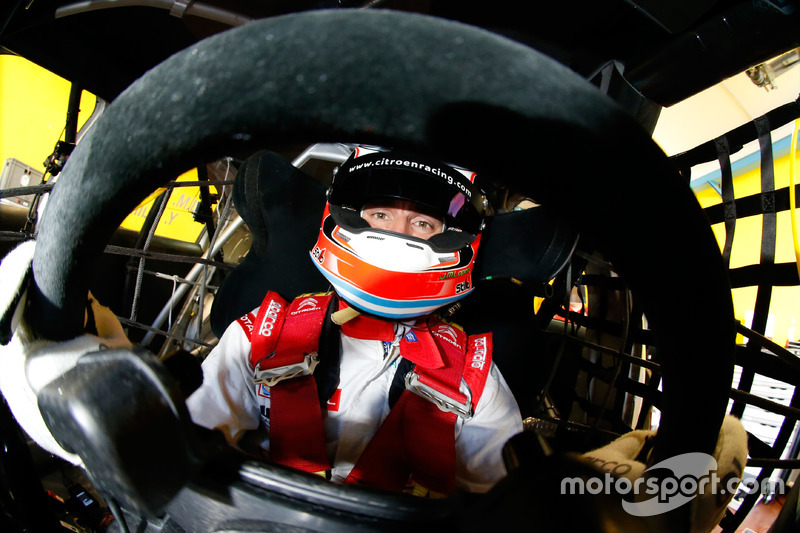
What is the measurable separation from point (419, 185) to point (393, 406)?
526mm

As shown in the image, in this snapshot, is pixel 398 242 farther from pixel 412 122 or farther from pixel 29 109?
pixel 29 109

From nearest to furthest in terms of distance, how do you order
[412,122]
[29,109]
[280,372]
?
[412,122], [280,372], [29,109]

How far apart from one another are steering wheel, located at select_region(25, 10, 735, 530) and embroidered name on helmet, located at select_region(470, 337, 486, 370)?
0.66 metres

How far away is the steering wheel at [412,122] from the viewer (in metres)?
0.15

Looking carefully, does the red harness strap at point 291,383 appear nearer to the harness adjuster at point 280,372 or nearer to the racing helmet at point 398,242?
the harness adjuster at point 280,372

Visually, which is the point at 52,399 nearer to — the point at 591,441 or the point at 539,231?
the point at 539,231

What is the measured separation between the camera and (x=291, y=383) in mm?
751

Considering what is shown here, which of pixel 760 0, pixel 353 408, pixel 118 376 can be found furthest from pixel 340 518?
pixel 760 0

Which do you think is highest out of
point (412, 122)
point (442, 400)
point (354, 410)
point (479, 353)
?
point (412, 122)

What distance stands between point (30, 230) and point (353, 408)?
2.91 ft

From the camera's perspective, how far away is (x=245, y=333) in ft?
2.69

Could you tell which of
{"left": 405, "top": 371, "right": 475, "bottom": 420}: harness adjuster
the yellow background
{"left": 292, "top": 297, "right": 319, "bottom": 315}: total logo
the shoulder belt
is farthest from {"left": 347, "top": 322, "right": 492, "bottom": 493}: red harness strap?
the yellow background

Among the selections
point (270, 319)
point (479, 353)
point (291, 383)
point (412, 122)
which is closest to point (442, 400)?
point (479, 353)

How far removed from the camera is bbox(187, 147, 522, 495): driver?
2.37ft
